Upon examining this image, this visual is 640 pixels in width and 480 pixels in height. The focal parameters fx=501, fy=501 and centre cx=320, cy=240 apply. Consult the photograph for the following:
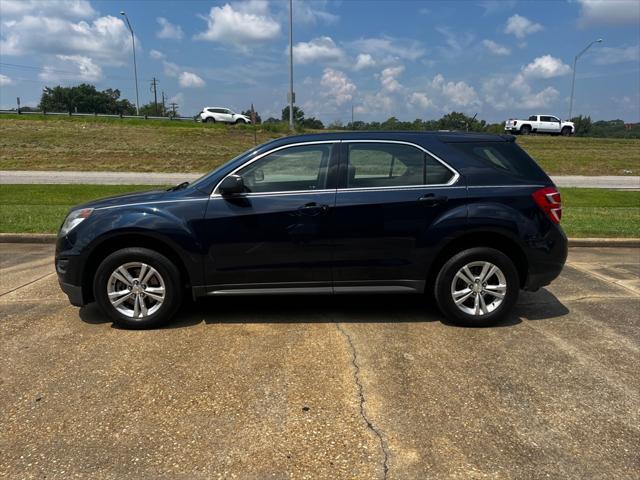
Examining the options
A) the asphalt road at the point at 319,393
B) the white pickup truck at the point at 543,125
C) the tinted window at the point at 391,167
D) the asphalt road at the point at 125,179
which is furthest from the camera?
the white pickup truck at the point at 543,125

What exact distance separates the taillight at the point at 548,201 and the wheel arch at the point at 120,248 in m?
3.19

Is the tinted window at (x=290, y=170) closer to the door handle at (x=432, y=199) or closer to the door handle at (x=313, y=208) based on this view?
the door handle at (x=313, y=208)

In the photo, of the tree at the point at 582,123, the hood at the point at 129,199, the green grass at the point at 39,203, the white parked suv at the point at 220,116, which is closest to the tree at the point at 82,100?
the white parked suv at the point at 220,116

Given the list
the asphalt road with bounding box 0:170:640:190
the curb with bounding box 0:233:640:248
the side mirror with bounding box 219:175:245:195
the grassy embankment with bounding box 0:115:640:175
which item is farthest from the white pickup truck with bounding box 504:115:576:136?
the side mirror with bounding box 219:175:245:195

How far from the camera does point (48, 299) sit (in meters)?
5.32

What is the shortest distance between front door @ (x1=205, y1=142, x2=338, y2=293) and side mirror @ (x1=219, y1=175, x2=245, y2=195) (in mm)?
82

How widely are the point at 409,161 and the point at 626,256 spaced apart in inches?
195

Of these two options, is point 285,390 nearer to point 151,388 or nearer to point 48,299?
point 151,388

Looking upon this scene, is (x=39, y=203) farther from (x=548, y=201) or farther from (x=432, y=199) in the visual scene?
(x=548, y=201)

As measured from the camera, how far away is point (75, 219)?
4.46 m

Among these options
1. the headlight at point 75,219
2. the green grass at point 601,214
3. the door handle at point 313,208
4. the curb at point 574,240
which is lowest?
the curb at point 574,240

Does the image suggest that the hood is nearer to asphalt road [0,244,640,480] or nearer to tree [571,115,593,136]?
asphalt road [0,244,640,480]

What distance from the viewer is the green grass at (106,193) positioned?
28.4ft

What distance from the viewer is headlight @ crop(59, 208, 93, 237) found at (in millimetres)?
4438
